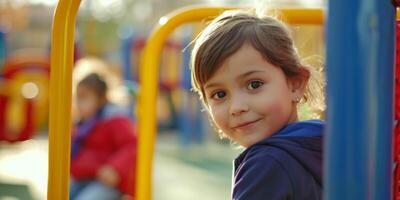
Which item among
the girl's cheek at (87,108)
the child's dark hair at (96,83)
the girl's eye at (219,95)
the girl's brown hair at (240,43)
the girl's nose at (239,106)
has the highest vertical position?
the child's dark hair at (96,83)

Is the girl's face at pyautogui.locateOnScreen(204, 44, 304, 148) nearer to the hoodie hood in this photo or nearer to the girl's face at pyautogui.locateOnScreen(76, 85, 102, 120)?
the hoodie hood

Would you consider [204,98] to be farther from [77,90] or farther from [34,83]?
[34,83]

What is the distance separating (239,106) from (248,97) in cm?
2

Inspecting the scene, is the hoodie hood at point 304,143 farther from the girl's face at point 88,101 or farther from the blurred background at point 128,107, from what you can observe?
the girl's face at point 88,101

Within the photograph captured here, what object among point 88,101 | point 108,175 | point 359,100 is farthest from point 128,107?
point 359,100

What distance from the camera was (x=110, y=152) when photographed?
310 centimetres

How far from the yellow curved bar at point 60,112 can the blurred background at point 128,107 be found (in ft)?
1.32

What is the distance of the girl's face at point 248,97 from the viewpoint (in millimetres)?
1136

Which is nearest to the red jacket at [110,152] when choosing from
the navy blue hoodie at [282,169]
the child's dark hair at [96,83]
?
the child's dark hair at [96,83]

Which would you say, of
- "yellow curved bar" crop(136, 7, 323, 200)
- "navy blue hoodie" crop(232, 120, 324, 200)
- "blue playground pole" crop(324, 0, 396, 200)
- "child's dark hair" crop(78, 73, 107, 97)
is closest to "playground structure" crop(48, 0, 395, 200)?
"blue playground pole" crop(324, 0, 396, 200)

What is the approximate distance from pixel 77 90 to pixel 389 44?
8.31ft

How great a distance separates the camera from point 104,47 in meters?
9.84

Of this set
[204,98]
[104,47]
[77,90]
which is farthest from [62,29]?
[104,47]

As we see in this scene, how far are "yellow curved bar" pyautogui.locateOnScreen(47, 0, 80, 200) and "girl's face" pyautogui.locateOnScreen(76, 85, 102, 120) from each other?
1989 millimetres
